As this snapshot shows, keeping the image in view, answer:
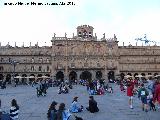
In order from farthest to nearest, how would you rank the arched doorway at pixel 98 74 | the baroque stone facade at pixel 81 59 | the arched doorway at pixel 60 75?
the arched doorway at pixel 60 75
the arched doorway at pixel 98 74
the baroque stone facade at pixel 81 59

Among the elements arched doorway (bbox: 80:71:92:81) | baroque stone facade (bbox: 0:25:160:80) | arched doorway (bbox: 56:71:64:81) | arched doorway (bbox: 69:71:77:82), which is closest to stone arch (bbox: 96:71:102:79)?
baroque stone facade (bbox: 0:25:160:80)

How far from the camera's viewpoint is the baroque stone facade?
95688mm

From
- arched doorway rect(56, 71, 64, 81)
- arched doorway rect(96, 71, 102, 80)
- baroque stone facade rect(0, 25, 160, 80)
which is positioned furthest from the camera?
arched doorway rect(56, 71, 64, 81)

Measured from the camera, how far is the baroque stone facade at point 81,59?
95.7 meters

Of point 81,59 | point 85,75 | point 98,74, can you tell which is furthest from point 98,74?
point 81,59

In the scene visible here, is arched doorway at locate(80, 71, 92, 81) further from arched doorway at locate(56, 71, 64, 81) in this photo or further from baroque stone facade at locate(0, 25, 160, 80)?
arched doorway at locate(56, 71, 64, 81)

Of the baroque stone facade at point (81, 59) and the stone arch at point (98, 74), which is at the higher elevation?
the baroque stone facade at point (81, 59)

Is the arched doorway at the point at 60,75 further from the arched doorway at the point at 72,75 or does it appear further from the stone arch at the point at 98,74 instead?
the stone arch at the point at 98,74

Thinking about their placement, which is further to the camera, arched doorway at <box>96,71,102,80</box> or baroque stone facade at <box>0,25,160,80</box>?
arched doorway at <box>96,71,102,80</box>

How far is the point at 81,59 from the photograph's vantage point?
96062 mm

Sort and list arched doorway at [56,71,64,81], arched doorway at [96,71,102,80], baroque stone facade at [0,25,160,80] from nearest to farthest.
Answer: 1. baroque stone facade at [0,25,160,80]
2. arched doorway at [96,71,102,80]
3. arched doorway at [56,71,64,81]

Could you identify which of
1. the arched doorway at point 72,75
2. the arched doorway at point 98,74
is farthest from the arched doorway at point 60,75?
the arched doorway at point 98,74

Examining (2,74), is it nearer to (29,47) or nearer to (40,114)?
(29,47)

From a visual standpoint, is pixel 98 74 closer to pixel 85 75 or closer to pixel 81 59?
pixel 85 75
